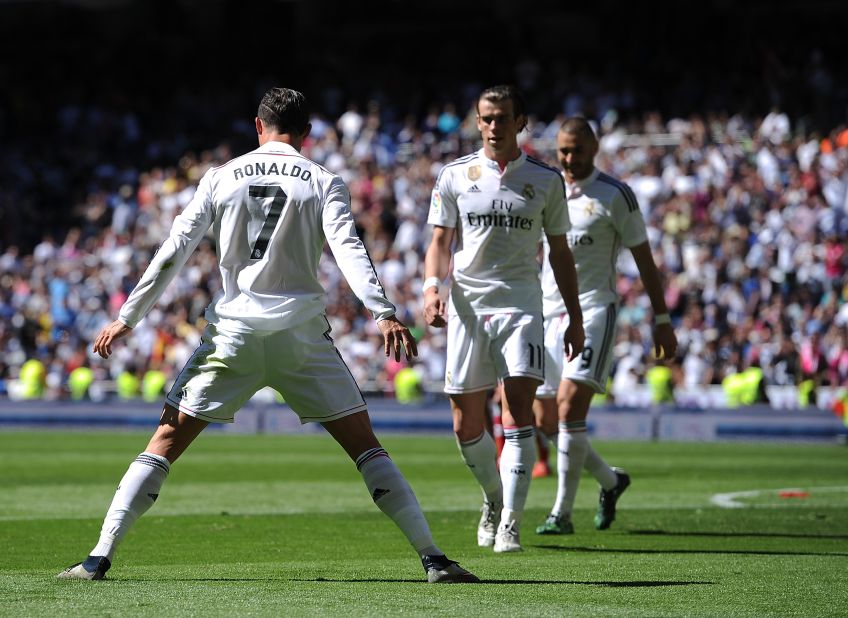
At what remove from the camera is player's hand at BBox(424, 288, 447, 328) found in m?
8.40

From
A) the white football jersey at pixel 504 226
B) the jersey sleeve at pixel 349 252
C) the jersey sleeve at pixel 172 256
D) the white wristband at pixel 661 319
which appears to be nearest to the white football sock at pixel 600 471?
the white wristband at pixel 661 319

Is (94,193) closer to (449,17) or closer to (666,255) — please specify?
(449,17)

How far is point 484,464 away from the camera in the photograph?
9094 millimetres

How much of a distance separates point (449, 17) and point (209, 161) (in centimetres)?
837

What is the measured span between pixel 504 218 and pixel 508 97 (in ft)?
2.34

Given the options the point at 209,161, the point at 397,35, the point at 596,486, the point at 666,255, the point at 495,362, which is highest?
the point at 397,35

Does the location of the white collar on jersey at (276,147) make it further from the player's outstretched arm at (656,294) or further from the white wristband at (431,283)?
the player's outstretched arm at (656,294)

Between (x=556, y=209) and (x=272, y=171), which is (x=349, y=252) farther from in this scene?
(x=556, y=209)

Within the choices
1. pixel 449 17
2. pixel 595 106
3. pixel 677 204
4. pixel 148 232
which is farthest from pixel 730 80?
pixel 148 232

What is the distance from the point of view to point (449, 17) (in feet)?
129

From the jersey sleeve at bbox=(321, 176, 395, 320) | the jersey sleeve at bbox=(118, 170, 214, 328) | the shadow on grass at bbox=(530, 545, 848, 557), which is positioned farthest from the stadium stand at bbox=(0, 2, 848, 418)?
the jersey sleeve at bbox=(118, 170, 214, 328)

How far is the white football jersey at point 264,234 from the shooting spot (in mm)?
6957

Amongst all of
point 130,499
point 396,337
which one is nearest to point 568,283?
point 396,337

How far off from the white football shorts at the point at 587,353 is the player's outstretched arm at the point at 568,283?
42.0 inches
